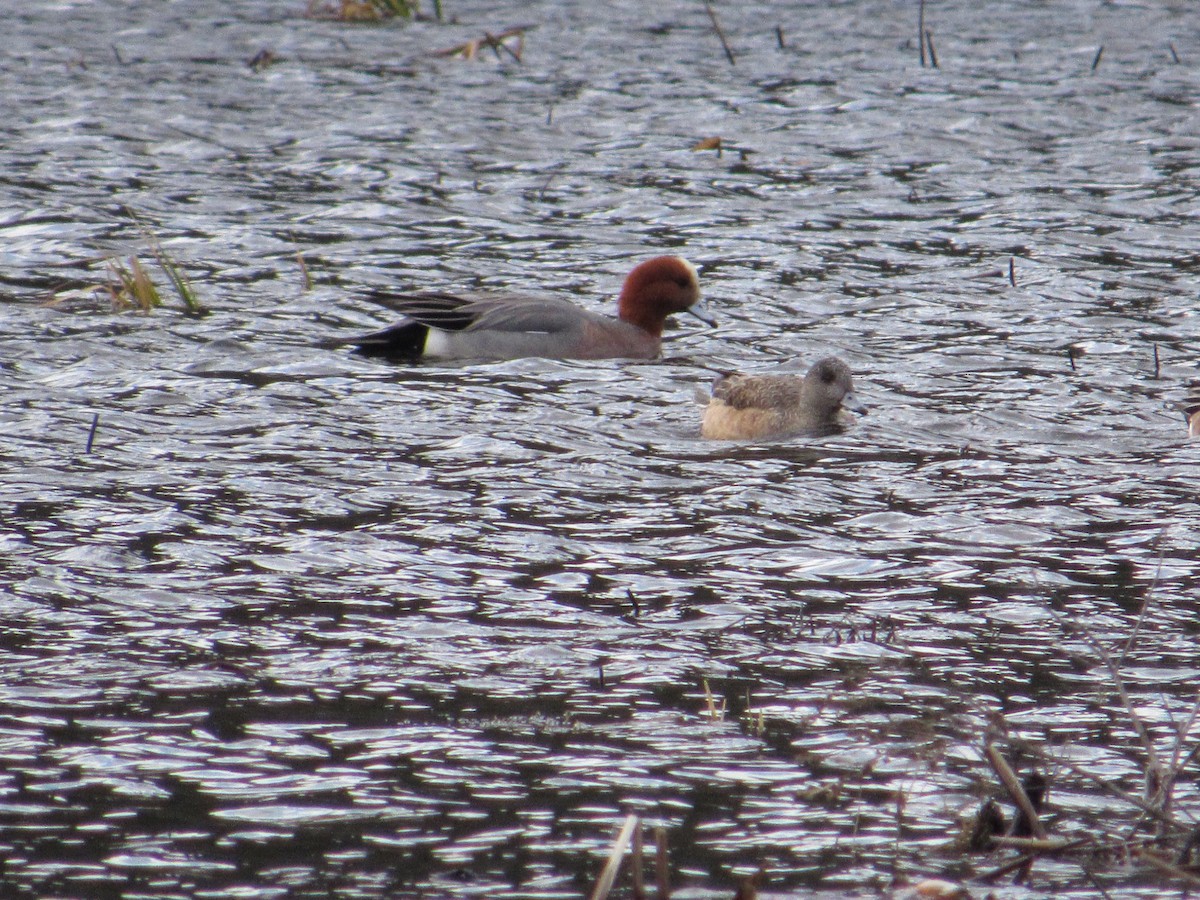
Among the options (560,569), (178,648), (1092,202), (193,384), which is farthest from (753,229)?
(178,648)

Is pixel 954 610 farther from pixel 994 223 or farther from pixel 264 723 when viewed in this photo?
pixel 994 223

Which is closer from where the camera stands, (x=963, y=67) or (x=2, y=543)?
(x=2, y=543)

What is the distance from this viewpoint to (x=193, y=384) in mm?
9469

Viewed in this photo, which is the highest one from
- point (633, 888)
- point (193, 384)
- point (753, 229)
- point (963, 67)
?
point (963, 67)

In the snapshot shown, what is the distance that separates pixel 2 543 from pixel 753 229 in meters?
7.53

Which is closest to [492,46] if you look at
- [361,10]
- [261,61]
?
[261,61]

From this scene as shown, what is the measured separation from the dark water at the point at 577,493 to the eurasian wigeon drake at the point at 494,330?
0.51 ft

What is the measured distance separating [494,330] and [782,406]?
2.04 meters

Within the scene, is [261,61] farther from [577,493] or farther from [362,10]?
[577,493]

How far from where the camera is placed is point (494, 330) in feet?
34.3

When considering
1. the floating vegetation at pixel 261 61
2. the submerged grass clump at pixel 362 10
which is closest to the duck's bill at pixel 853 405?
the floating vegetation at pixel 261 61

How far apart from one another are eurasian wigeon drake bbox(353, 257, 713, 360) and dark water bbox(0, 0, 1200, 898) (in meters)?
0.15

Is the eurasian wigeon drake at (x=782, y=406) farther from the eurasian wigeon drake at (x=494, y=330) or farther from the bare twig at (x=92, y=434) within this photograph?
the bare twig at (x=92, y=434)

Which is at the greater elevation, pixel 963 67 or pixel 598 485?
pixel 963 67
